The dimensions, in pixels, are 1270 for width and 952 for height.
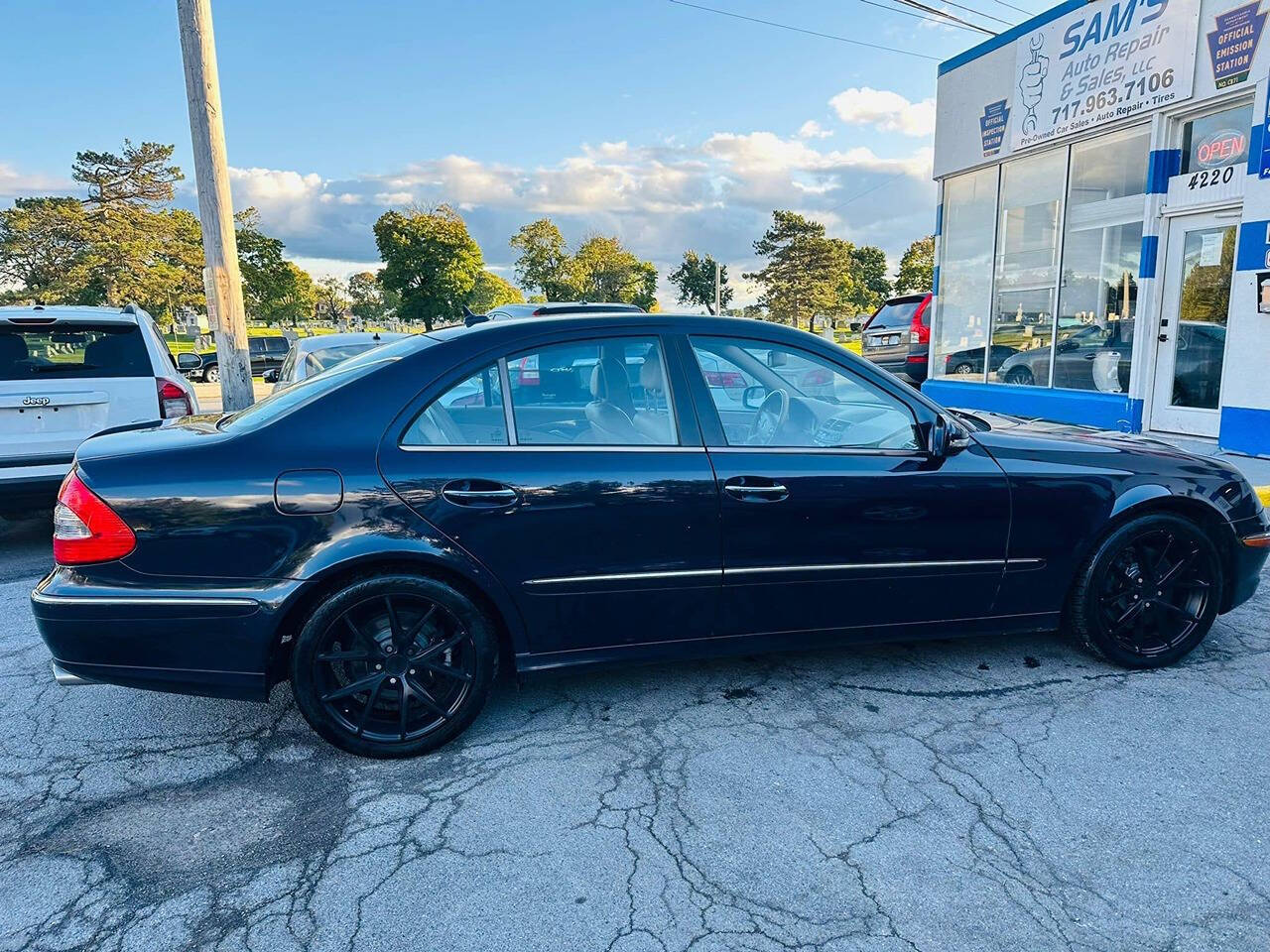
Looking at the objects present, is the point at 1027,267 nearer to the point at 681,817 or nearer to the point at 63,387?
the point at 681,817

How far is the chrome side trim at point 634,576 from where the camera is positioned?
2.93 m

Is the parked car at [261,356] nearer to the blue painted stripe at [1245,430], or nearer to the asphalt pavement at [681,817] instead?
the asphalt pavement at [681,817]

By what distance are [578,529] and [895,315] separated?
12.4 meters

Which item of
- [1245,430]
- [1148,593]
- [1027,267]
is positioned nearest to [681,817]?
[1148,593]

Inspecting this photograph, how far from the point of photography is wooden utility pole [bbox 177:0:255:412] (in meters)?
7.39

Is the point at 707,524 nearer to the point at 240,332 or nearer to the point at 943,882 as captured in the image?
the point at 943,882

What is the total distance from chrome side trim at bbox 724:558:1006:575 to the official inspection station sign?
7.51 meters

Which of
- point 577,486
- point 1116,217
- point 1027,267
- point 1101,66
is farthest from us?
point 1027,267

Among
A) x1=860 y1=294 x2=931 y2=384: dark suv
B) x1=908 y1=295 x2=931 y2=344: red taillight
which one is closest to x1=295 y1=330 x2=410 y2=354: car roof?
x1=860 y1=294 x2=931 y2=384: dark suv

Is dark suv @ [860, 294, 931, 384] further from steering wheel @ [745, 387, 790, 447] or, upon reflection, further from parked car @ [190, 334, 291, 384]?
parked car @ [190, 334, 291, 384]

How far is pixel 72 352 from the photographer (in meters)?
5.62

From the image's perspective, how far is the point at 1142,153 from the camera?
8797 mm

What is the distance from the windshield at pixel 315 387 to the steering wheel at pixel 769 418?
4.30 ft

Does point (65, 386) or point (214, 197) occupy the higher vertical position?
point (214, 197)
